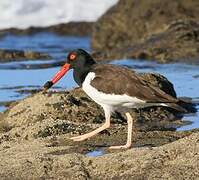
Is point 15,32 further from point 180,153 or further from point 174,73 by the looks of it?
point 180,153

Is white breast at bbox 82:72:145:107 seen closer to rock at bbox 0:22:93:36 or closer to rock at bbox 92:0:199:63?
rock at bbox 92:0:199:63

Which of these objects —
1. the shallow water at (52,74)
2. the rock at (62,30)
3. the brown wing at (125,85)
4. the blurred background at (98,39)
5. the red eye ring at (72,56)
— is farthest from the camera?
the rock at (62,30)

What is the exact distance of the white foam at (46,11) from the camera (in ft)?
97.7

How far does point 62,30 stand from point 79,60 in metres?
19.7

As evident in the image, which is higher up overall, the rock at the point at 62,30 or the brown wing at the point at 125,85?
the brown wing at the point at 125,85

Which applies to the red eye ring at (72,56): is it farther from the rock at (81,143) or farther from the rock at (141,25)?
the rock at (141,25)

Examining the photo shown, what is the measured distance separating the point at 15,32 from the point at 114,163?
21.6 metres

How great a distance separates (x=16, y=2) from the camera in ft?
103

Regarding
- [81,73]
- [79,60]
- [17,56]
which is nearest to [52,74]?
[17,56]

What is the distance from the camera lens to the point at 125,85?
729 cm

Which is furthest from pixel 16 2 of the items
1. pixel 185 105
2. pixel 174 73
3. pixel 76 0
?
pixel 185 105

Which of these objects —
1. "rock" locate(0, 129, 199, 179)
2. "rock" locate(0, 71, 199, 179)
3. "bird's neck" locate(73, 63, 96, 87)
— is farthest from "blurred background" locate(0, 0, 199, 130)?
"rock" locate(0, 129, 199, 179)

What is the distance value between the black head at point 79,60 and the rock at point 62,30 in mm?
18860

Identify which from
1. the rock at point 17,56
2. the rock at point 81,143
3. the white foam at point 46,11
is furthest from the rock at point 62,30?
the rock at point 81,143
